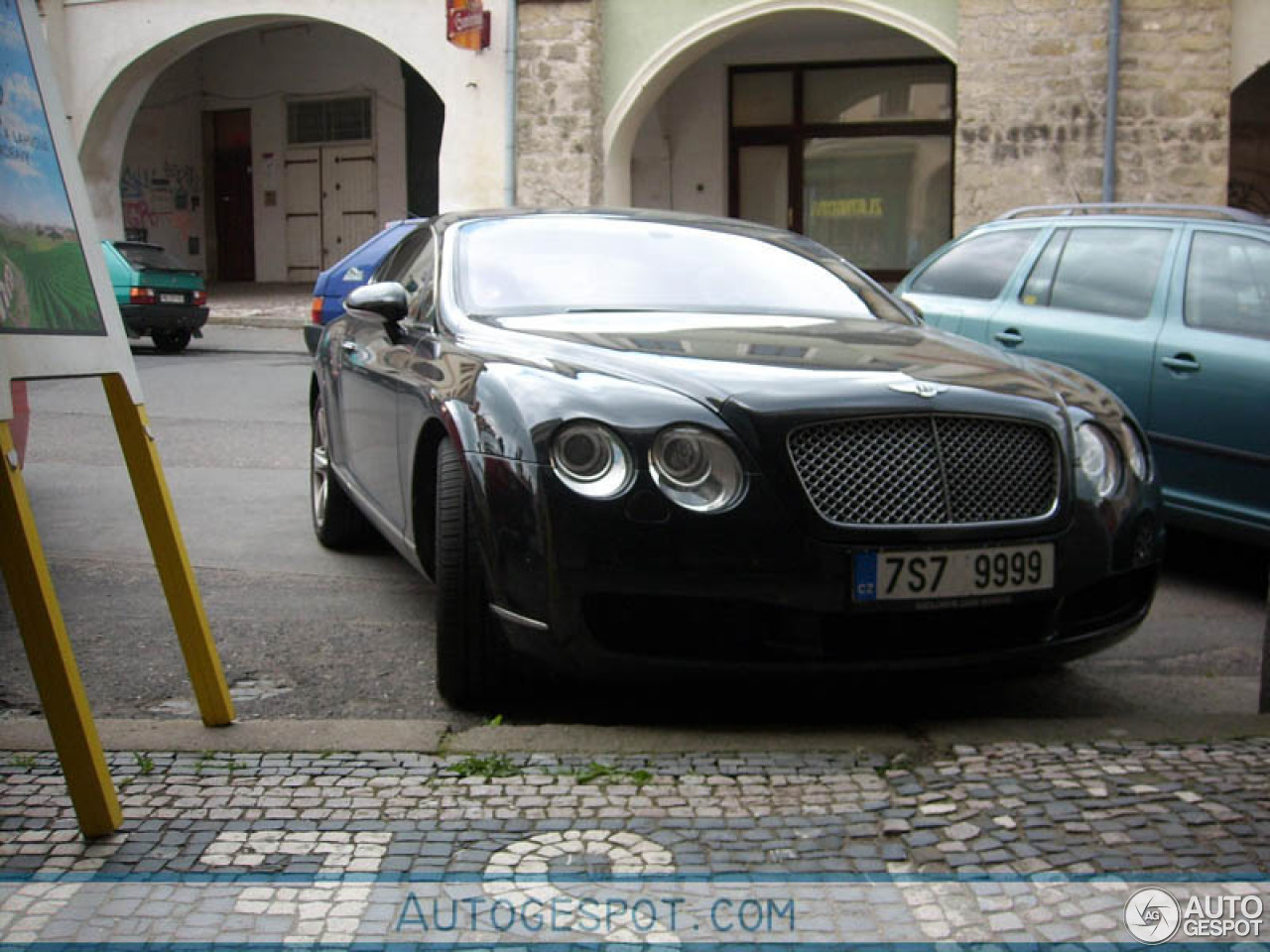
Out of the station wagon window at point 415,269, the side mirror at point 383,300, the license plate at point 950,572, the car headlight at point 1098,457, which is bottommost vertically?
the license plate at point 950,572

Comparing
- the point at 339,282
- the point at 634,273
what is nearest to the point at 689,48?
the point at 339,282

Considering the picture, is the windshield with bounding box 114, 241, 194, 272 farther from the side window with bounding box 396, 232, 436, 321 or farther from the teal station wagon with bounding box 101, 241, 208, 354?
the side window with bounding box 396, 232, 436, 321

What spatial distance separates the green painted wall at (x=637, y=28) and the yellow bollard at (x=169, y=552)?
15896 mm

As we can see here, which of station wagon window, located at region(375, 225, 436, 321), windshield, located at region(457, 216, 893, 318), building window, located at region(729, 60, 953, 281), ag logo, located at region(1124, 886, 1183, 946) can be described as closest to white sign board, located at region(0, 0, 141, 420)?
windshield, located at region(457, 216, 893, 318)

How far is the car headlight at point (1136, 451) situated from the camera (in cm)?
415

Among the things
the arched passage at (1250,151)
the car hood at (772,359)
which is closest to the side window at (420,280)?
the car hood at (772,359)

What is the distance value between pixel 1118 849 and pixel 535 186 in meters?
16.9

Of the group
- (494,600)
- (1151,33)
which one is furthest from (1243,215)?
(1151,33)

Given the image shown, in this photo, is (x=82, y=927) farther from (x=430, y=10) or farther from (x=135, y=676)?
(x=430, y=10)

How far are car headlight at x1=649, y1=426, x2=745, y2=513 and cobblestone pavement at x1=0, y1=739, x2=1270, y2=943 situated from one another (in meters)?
0.63

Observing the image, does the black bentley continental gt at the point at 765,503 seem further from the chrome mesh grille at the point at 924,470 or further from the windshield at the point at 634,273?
the windshield at the point at 634,273

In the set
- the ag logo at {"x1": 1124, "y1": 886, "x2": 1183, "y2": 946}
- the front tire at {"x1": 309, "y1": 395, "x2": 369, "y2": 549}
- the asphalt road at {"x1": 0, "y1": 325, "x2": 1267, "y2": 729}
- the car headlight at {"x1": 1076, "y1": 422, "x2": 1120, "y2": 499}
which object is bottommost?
the asphalt road at {"x1": 0, "y1": 325, "x2": 1267, "y2": 729}

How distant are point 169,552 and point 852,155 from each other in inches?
735

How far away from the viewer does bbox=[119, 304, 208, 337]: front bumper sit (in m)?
17.7
